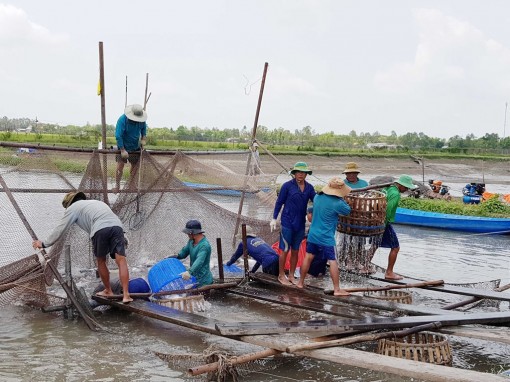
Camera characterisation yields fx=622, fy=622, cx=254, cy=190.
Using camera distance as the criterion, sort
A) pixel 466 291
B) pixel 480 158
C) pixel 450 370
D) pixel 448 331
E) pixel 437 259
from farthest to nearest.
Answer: pixel 480 158, pixel 437 259, pixel 466 291, pixel 448 331, pixel 450 370

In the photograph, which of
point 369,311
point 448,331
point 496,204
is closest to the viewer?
point 448,331

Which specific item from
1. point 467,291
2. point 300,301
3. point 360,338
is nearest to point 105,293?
point 300,301

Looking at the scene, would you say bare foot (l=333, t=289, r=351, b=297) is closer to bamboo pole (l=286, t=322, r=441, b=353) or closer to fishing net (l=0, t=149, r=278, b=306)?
bamboo pole (l=286, t=322, r=441, b=353)

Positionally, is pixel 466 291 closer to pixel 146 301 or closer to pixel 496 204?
pixel 146 301

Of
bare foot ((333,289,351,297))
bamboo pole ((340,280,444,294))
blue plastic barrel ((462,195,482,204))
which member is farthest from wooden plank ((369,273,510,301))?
blue plastic barrel ((462,195,482,204))

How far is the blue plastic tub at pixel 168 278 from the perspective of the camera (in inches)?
266

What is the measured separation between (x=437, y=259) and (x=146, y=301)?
704cm

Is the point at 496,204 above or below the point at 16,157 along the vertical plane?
below

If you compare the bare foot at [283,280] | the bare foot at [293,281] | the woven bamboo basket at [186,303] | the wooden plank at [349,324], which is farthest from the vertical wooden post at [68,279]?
the bare foot at [293,281]

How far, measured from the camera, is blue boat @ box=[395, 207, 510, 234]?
14875mm

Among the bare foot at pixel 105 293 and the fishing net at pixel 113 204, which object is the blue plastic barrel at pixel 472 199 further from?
the bare foot at pixel 105 293

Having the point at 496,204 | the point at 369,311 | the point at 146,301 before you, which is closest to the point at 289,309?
the point at 369,311

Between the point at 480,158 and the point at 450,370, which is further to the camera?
the point at 480,158

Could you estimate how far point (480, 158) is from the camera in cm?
4434
